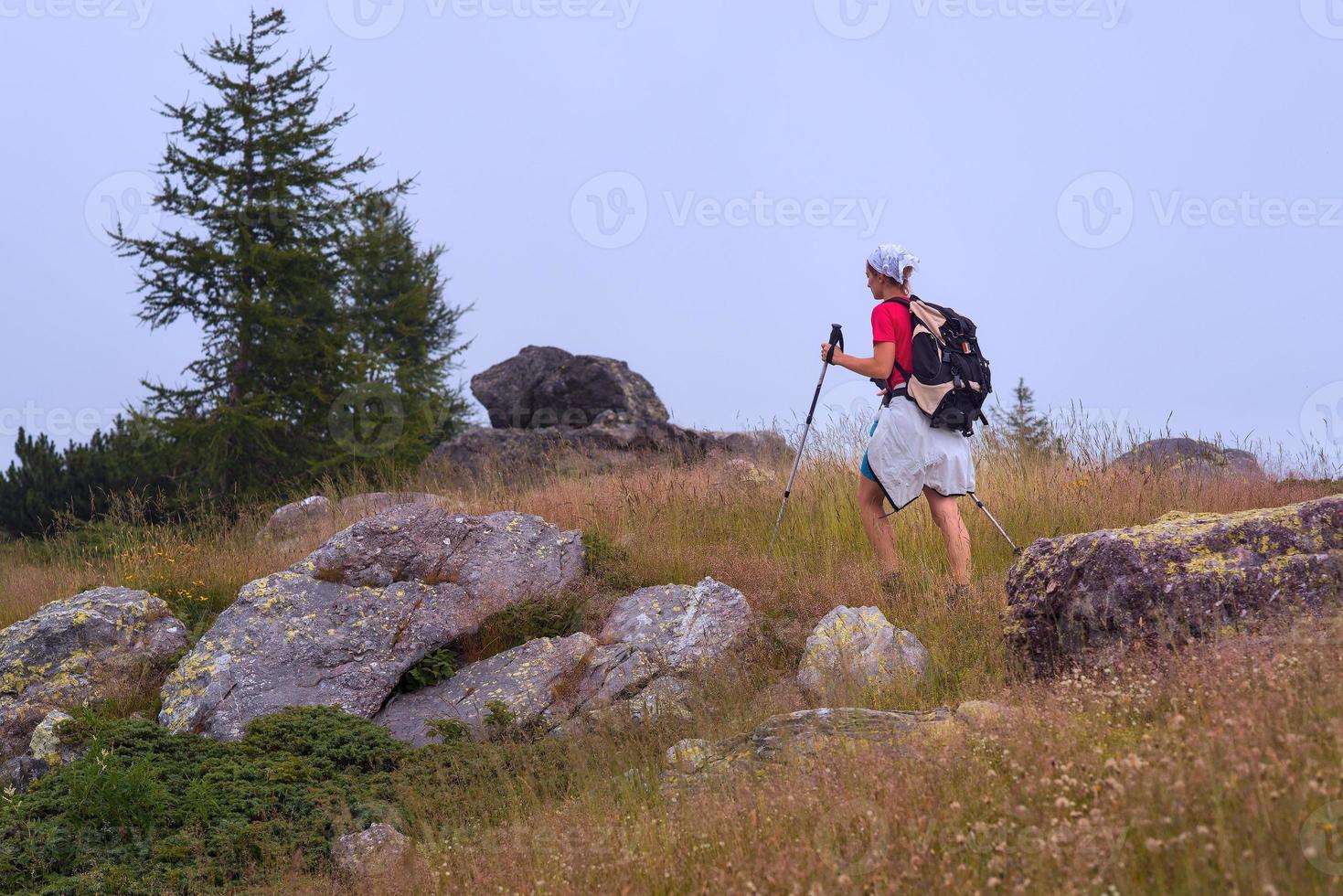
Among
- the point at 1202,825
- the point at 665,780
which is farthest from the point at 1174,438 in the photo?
the point at 1202,825

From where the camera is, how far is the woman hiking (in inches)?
327

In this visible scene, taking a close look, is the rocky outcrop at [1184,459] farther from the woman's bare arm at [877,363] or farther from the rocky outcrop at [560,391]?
the rocky outcrop at [560,391]

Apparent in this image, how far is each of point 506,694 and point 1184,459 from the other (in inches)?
356

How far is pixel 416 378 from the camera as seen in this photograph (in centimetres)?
2855

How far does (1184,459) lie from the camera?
43.1 ft

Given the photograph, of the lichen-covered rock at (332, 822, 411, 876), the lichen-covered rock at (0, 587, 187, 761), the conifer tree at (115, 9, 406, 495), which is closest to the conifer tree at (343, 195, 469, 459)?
the conifer tree at (115, 9, 406, 495)

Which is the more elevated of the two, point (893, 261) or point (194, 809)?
point (893, 261)

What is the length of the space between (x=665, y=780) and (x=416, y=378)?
944 inches

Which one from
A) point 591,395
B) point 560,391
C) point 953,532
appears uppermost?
point 560,391

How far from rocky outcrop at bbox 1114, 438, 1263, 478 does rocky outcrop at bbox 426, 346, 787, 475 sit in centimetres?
637

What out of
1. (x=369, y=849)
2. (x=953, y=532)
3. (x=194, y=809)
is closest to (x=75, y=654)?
(x=194, y=809)

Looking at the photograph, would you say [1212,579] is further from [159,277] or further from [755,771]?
[159,277]

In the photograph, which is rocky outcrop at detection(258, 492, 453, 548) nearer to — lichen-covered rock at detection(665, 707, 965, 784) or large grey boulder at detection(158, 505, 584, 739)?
large grey boulder at detection(158, 505, 584, 739)

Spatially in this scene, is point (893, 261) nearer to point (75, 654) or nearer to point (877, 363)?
point (877, 363)
